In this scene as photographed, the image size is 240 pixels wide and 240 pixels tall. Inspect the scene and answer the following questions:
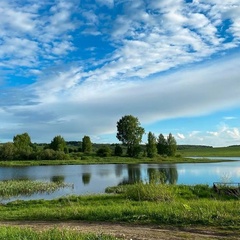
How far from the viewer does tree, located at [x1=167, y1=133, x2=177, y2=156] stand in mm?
109938

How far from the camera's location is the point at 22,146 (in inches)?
4208

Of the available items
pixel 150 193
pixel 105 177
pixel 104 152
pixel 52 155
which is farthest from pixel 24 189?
pixel 104 152

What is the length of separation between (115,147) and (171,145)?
60.7 feet

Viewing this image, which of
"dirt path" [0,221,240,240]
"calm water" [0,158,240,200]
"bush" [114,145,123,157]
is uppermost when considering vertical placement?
"bush" [114,145,123,157]

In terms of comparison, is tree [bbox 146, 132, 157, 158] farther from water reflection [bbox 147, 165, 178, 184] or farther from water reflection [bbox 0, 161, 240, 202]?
water reflection [bbox 147, 165, 178, 184]

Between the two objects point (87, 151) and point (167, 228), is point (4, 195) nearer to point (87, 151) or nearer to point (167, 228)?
point (167, 228)

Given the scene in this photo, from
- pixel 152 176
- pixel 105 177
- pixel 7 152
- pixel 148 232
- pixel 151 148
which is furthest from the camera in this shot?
pixel 151 148

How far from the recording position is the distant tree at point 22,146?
99.9 m

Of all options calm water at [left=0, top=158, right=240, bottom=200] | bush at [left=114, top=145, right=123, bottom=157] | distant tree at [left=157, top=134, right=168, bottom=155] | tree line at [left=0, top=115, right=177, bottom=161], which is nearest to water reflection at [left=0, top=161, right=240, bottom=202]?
calm water at [left=0, top=158, right=240, bottom=200]

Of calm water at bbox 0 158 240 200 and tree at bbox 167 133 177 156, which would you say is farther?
tree at bbox 167 133 177 156

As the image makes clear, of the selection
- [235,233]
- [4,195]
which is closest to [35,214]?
[235,233]

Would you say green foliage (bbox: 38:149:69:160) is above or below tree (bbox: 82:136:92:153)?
below

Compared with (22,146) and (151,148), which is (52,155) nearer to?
(22,146)

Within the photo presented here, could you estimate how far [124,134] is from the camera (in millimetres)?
105188
